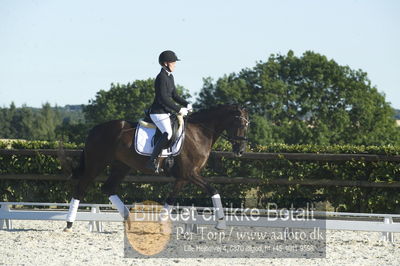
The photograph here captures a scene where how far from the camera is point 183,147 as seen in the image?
30.3ft

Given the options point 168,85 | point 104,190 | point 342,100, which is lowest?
point 104,190

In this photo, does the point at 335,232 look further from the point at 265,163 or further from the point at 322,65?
the point at 322,65

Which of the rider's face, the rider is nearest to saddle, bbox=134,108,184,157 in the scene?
the rider

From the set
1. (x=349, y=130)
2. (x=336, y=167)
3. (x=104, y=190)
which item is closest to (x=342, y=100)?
(x=349, y=130)

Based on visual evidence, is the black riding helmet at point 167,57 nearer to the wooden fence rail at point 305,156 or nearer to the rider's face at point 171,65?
the rider's face at point 171,65

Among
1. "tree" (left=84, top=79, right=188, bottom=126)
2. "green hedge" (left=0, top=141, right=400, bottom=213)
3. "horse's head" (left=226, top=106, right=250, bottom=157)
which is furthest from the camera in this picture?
"tree" (left=84, top=79, right=188, bottom=126)

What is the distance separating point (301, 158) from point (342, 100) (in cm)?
4034

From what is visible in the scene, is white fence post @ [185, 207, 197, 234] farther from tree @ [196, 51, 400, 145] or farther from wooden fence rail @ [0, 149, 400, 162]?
tree @ [196, 51, 400, 145]

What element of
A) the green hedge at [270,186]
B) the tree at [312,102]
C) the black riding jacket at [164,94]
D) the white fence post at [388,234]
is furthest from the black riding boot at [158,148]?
the tree at [312,102]

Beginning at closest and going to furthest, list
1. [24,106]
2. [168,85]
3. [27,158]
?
[168,85] < [27,158] < [24,106]

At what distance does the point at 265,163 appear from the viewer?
484 inches

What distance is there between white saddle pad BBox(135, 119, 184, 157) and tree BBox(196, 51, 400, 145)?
1499 inches

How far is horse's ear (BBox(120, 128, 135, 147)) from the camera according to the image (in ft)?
30.8

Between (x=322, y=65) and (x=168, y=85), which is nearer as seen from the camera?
(x=168, y=85)
